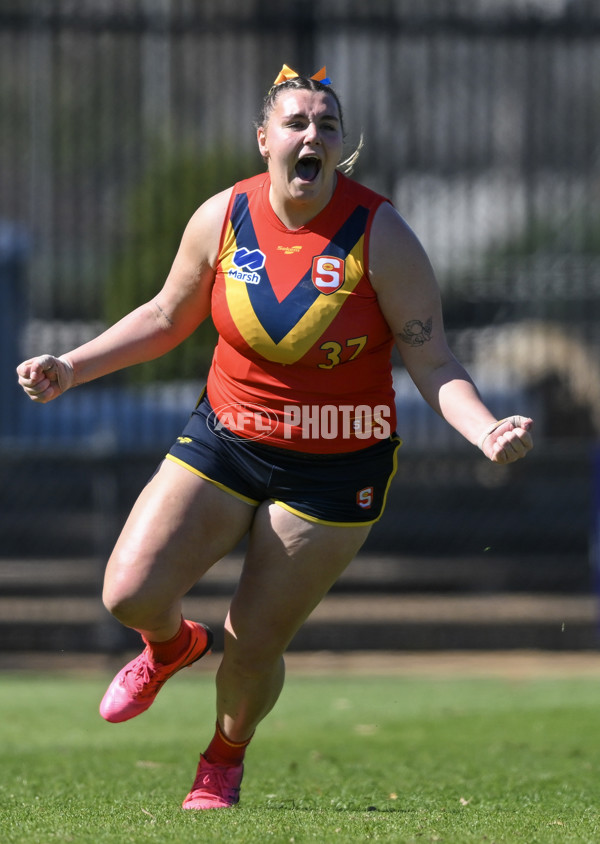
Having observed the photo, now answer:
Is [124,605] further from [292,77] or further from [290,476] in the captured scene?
[292,77]

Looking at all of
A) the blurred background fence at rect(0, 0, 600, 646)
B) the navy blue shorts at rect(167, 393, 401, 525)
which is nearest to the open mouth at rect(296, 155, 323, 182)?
the navy blue shorts at rect(167, 393, 401, 525)

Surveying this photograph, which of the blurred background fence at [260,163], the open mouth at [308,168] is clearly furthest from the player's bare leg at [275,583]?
the blurred background fence at [260,163]

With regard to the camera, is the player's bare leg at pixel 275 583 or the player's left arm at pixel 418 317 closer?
the player's left arm at pixel 418 317

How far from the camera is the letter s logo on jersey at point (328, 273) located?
3988mm

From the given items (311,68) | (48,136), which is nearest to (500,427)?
(311,68)

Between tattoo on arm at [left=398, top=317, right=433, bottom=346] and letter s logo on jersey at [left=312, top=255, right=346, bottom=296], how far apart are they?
28 cm

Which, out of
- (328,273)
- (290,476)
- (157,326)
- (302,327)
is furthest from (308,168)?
(290,476)

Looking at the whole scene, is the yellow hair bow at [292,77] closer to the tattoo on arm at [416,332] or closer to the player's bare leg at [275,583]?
the tattoo on arm at [416,332]

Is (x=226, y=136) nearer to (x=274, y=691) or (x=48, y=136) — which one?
(x=48, y=136)

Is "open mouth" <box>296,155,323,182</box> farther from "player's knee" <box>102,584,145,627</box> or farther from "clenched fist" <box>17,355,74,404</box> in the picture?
"player's knee" <box>102,584,145,627</box>

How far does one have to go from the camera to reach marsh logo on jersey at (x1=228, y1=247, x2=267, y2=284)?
13.3 ft

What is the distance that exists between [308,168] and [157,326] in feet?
2.53

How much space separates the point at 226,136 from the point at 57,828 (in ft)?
Answer: 27.6

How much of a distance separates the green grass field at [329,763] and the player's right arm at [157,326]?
141cm
